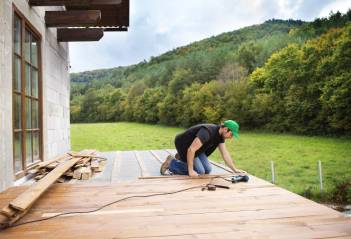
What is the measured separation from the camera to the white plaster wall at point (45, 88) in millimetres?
3475

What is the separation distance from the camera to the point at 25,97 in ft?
14.6

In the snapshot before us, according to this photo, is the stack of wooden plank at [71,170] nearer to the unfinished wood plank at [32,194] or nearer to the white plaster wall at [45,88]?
the unfinished wood plank at [32,194]

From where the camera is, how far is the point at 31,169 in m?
4.66

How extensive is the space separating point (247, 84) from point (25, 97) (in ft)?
89.4

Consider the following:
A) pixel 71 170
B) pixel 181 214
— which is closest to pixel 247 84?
pixel 71 170

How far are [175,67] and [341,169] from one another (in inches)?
1171

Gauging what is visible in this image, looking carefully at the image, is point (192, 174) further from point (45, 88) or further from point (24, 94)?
point (45, 88)

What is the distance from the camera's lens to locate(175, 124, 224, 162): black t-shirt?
3.93 metres

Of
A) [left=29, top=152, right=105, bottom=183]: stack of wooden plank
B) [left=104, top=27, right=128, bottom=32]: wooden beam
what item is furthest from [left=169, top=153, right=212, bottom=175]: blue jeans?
[left=104, top=27, right=128, bottom=32]: wooden beam

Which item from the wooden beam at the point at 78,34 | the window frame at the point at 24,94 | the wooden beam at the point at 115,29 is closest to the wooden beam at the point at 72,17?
the window frame at the point at 24,94

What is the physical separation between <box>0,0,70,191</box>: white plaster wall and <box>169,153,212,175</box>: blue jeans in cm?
200

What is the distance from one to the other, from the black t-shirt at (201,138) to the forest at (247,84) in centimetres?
1817

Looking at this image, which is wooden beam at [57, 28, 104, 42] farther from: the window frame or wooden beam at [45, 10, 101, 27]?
the window frame

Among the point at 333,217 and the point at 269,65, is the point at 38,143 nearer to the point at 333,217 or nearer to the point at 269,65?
the point at 333,217
